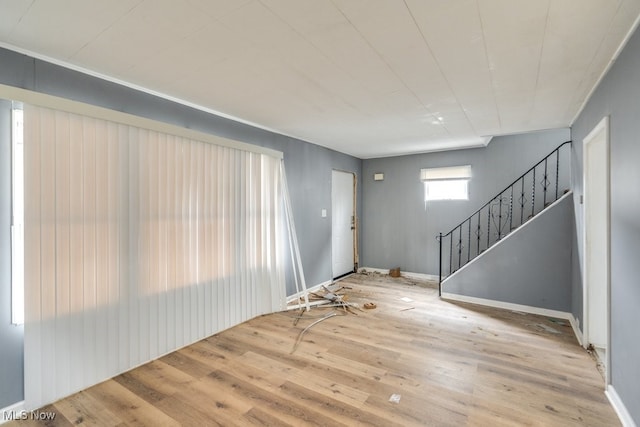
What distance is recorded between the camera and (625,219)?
1.82 meters

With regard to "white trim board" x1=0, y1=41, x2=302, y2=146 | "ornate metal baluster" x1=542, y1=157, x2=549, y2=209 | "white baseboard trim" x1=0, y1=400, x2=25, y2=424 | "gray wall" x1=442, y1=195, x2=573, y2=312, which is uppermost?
"white trim board" x1=0, y1=41, x2=302, y2=146

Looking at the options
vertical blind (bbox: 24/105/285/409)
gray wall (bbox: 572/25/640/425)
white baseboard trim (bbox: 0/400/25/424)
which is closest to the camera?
gray wall (bbox: 572/25/640/425)

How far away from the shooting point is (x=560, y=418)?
6.27ft

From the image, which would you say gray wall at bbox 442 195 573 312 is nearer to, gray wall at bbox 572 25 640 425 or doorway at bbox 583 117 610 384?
doorway at bbox 583 117 610 384

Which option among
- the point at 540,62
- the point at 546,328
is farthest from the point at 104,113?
the point at 546,328

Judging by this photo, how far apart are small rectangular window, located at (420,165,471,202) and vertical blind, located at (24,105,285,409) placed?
12.0ft

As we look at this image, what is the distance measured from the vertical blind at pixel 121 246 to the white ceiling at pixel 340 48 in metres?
0.57

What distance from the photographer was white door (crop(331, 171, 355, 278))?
558 centimetres

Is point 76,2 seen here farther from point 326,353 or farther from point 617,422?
point 617,422

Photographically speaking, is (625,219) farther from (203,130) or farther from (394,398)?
(203,130)

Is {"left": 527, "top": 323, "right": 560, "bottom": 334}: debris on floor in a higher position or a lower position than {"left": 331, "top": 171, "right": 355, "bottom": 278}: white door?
lower

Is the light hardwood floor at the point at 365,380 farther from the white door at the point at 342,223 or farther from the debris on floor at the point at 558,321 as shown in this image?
the white door at the point at 342,223

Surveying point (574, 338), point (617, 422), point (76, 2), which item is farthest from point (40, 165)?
point (574, 338)

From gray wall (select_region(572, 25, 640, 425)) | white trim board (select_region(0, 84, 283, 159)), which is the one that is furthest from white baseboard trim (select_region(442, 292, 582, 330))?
white trim board (select_region(0, 84, 283, 159))
